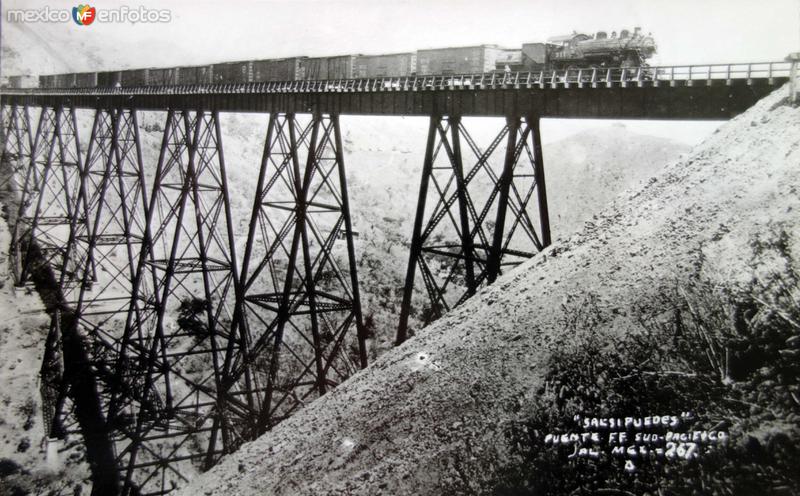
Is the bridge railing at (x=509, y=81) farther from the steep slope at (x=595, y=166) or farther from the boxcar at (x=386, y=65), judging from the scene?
the steep slope at (x=595, y=166)

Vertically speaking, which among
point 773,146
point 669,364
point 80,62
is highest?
point 80,62

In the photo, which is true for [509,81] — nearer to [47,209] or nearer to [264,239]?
[264,239]

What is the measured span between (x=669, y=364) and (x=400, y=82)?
22.6 feet

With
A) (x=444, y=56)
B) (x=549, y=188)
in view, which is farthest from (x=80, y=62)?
(x=444, y=56)

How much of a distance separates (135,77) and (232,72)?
436 cm

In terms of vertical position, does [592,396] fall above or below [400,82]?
below

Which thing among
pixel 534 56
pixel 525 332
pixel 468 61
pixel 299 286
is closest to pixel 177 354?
pixel 299 286

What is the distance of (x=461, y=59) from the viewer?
399 inches

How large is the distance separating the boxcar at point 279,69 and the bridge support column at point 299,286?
117 centimetres

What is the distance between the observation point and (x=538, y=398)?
469 cm

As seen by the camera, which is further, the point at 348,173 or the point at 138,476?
the point at 348,173

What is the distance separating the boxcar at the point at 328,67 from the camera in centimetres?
1248

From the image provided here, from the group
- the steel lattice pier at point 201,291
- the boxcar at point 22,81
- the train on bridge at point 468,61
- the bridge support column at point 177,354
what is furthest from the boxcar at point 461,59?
the boxcar at point 22,81

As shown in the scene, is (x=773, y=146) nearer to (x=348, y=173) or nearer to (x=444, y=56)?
(x=444, y=56)
